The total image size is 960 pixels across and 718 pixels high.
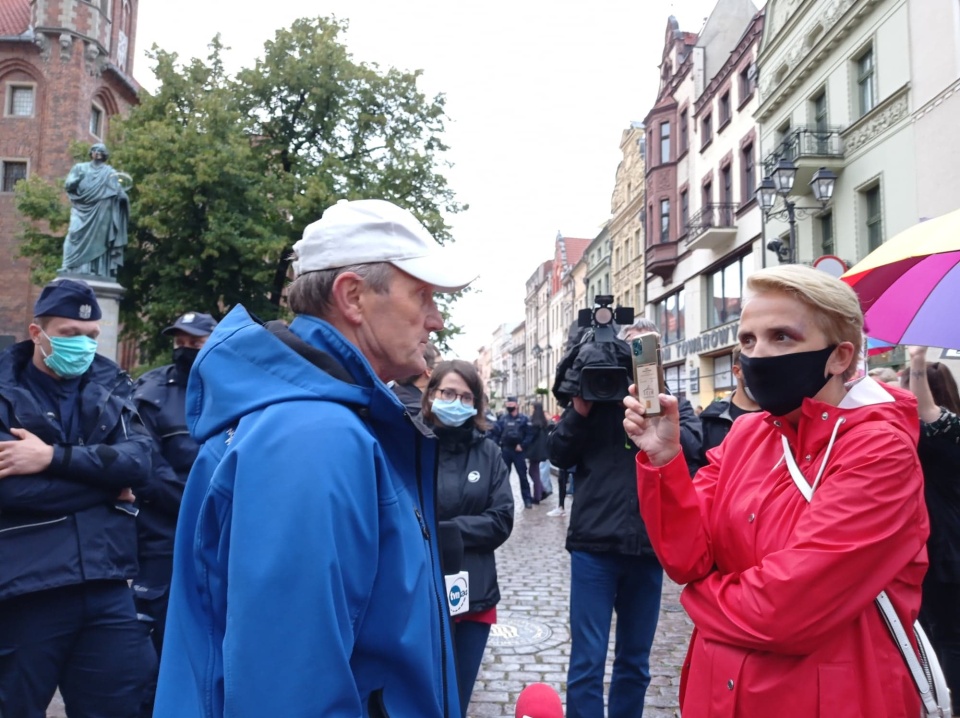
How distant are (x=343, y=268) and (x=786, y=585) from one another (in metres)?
1.34

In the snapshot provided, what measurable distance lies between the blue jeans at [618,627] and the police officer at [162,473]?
207cm

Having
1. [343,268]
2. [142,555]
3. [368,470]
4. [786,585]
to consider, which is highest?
[343,268]

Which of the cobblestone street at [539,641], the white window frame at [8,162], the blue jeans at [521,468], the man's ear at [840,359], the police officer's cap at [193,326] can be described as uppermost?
the white window frame at [8,162]

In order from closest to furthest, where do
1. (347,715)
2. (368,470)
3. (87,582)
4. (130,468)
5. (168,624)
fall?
(347,715) → (368,470) → (168,624) → (87,582) → (130,468)

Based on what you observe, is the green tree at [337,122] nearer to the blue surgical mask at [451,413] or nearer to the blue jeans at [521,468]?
the blue jeans at [521,468]

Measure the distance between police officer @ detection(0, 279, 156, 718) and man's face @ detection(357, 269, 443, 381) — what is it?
2004mm

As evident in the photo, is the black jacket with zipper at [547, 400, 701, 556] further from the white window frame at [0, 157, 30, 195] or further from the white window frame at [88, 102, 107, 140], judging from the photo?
the white window frame at [88, 102, 107, 140]

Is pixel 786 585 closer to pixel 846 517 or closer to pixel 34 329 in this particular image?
pixel 846 517

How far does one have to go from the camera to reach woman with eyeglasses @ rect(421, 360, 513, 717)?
3.67 m

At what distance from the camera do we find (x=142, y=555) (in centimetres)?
392

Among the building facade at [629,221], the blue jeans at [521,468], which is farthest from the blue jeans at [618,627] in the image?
the building facade at [629,221]

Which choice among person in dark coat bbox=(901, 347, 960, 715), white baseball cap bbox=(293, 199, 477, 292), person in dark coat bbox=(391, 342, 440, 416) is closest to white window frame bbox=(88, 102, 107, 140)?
person in dark coat bbox=(391, 342, 440, 416)

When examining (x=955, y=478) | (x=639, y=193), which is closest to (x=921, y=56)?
(x=955, y=478)

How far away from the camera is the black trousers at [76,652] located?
2949 millimetres
